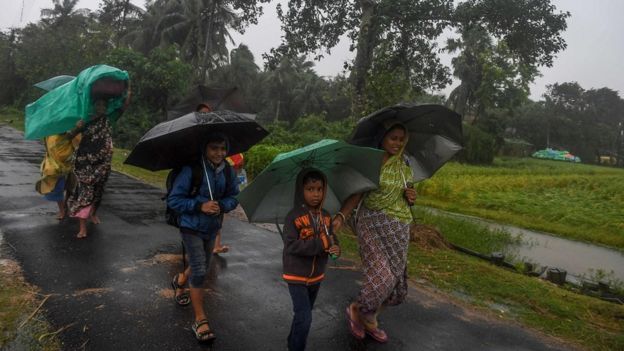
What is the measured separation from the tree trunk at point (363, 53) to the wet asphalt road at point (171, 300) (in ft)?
16.9

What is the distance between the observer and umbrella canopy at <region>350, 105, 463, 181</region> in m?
3.63

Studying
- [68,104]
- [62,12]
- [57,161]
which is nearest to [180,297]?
[68,104]

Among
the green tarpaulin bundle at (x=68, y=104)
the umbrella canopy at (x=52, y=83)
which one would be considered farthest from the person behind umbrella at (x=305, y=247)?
the umbrella canopy at (x=52, y=83)

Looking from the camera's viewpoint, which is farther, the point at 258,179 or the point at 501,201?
the point at 501,201

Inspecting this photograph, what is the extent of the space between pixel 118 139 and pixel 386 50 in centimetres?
1556

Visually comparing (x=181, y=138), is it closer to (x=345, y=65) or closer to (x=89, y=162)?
(x=89, y=162)

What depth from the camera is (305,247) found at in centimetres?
295

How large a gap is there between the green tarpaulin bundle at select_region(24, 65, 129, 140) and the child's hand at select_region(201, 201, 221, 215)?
8.31ft

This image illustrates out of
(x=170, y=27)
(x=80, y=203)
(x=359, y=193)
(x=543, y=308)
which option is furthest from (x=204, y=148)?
(x=170, y=27)

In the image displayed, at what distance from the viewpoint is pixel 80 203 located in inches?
221

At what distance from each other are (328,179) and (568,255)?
7903 millimetres

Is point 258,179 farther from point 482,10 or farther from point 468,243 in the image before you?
point 482,10

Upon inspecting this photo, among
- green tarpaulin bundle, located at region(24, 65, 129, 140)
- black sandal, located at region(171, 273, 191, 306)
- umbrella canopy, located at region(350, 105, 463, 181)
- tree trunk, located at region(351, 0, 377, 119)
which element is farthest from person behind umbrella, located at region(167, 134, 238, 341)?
tree trunk, located at region(351, 0, 377, 119)

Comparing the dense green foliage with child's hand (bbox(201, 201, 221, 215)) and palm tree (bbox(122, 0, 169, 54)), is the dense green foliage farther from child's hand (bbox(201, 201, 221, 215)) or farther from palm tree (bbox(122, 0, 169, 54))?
child's hand (bbox(201, 201, 221, 215))
